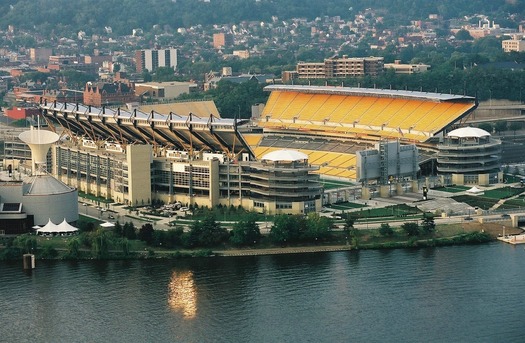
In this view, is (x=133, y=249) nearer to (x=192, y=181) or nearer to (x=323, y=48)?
(x=192, y=181)

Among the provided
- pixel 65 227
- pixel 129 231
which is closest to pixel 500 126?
pixel 129 231

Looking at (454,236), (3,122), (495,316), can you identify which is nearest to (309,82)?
(3,122)

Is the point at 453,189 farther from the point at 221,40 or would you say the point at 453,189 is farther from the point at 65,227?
the point at 221,40

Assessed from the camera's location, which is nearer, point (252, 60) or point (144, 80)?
point (144, 80)

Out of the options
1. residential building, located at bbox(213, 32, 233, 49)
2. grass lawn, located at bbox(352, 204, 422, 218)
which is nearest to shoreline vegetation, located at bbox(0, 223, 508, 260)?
grass lawn, located at bbox(352, 204, 422, 218)

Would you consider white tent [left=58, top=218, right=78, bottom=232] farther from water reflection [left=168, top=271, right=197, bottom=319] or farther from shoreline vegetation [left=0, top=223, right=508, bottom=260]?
water reflection [left=168, top=271, right=197, bottom=319]

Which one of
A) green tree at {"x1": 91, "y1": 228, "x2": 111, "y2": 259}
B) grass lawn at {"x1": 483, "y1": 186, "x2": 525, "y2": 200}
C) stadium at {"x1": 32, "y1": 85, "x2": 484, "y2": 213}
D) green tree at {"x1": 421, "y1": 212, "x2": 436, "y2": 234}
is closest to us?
green tree at {"x1": 91, "y1": 228, "x2": 111, "y2": 259}

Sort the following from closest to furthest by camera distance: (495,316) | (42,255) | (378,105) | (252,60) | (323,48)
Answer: (495,316) → (42,255) → (378,105) → (252,60) → (323,48)
